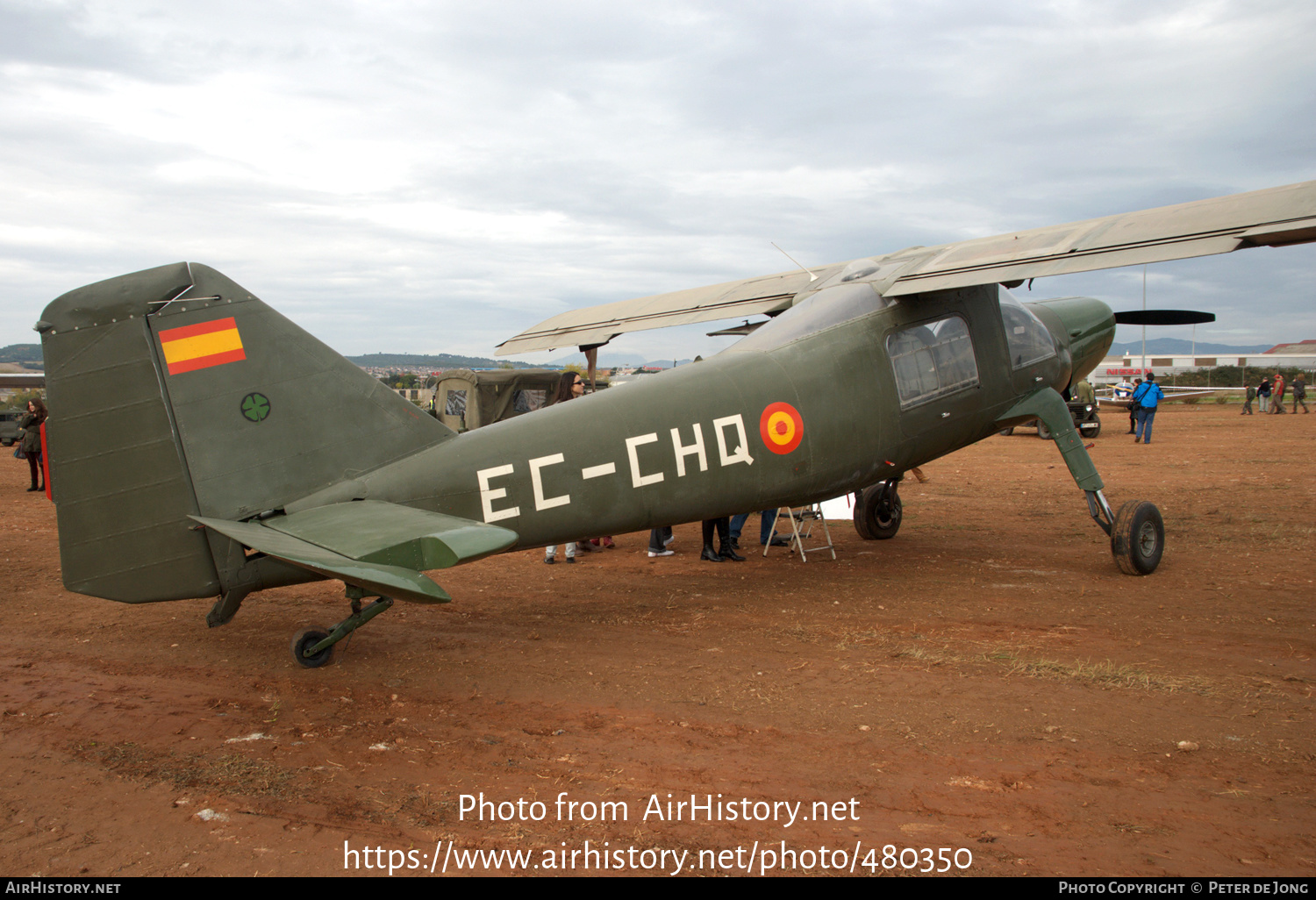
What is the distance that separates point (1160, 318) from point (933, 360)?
480 cm

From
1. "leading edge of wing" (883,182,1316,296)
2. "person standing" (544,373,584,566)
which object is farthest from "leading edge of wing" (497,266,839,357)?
"leading edge of wing" (883,182,1316,296)

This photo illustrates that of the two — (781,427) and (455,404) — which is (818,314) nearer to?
(781,427)

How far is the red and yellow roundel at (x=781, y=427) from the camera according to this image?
7.07 m

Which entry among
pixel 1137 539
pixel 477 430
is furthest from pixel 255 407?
pixel 1137 539

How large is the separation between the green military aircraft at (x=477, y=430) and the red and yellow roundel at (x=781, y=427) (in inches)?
0.8

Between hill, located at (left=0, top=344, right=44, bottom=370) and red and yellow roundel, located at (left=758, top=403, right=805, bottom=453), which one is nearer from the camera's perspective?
red and yellow roundel, located at (left=758, top=403, right=805, bottom=453)

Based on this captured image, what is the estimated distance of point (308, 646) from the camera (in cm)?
589

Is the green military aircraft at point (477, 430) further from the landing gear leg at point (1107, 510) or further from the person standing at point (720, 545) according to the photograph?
the person standing at point (720, 545)

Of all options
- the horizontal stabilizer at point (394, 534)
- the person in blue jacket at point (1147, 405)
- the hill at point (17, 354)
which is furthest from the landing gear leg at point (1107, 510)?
the hill at point (17, 354)

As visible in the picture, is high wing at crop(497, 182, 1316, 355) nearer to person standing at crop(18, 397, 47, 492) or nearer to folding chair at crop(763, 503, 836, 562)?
folding chair at crop(763, 503, 836, 562)

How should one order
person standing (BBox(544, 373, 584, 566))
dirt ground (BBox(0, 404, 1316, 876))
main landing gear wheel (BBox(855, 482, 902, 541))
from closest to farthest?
dirt ground (BBox(0, 404, 1316, 876))
person standing (BBox(544, 373, 584, 566))
main landing gear wheel (BBox(855, 482, 902, 541))

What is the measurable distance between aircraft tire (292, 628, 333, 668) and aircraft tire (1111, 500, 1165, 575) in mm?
7768

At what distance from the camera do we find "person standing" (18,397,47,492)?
17594 millimetres

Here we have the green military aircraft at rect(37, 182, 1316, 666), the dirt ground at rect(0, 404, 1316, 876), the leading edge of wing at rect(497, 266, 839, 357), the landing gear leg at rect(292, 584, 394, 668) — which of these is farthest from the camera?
the leading edge of wing at rect(497, 266, 839, 357)
